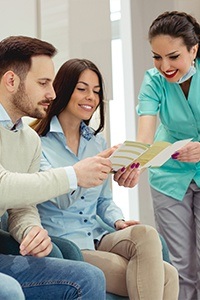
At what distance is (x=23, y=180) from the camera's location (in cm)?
157

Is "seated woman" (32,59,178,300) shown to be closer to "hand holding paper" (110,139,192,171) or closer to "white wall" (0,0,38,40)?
"hand holding paper" (110,139,192,171)

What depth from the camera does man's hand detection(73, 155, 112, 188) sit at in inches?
65.5

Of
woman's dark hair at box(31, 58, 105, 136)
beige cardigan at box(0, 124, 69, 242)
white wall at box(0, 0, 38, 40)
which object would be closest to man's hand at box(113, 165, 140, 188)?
beige cardigan at box(0, 124, 69, 242)

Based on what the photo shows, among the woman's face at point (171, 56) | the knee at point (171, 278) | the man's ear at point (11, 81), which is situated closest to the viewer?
the man's ear at point (11, 81)

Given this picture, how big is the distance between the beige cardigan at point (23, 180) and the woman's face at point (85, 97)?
36cm

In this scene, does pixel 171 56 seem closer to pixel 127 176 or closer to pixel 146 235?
pixel 127 176

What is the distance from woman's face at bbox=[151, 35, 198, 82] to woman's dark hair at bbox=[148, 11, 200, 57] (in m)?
0.02

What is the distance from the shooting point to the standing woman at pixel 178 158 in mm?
2406

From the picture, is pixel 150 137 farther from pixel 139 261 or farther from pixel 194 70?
pixel 139 261

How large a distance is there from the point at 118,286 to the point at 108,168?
464 millimetres

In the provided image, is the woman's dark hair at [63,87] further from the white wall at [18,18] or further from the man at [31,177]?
the white wall at [18,18]

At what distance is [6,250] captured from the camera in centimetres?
177

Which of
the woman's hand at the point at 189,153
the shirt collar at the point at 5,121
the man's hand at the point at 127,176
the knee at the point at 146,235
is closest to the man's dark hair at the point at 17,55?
the shirt collar at the point at 5,121

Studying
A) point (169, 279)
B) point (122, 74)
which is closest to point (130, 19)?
point (122, 74)
